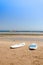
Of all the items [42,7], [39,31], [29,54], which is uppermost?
[42,7]

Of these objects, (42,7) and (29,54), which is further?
(42,7)

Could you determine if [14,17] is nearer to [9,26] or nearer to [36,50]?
[9,26]

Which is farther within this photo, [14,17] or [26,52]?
[14,17]

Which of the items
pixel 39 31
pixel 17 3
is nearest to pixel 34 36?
pixel 39 31

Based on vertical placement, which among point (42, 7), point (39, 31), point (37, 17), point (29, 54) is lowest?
point (29, 54)

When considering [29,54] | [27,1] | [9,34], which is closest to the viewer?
[29,54]

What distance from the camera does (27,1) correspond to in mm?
1615

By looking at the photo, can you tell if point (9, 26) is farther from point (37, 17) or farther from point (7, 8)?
point (37, 17)

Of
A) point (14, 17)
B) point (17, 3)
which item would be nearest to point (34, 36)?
point (14, 17)

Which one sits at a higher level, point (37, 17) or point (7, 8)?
point (7, 8)

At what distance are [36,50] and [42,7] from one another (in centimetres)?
59

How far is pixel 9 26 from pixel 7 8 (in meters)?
0.23

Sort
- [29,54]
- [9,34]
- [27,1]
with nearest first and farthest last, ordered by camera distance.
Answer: [29,54], [27,1], [9,34]

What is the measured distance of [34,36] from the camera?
1685 mm
